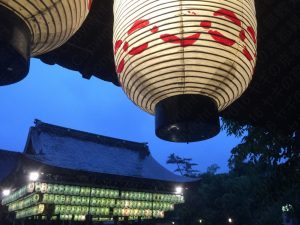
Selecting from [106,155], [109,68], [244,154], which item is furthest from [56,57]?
[106,155]

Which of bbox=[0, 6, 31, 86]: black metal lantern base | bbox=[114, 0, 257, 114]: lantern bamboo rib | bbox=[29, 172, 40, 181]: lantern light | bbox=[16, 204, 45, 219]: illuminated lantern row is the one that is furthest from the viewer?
bbox=[16, 204, 45, 219]: illuminated lantern row

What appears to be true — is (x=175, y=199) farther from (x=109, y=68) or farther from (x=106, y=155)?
(x=109, y=68)

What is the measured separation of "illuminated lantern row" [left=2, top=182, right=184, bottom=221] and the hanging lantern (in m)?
12.1

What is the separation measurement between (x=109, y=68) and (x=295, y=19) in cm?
164

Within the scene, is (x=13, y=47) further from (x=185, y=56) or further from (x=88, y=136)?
(x=88, y=136)

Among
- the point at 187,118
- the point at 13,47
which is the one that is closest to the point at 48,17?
the point at 13,47

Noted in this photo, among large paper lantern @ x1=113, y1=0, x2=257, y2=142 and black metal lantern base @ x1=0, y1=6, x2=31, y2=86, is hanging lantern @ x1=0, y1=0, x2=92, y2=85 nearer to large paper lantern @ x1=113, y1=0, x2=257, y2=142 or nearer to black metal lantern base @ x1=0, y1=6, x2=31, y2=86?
black metal lantern base @ x1=0, y1=6, x2=31, y2=86

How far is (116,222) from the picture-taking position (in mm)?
15102

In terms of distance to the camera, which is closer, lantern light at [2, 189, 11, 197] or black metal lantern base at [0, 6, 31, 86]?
black metal lantern base at [0, 6, 31, 86]

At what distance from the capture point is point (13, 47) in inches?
43.3

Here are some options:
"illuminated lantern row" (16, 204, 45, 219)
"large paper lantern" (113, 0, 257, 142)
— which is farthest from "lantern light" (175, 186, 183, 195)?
"large paper lantern" (113, 0, 257, 142)

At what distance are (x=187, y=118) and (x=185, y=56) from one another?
0.32 metres

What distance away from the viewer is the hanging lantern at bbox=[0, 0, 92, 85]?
3.67ft

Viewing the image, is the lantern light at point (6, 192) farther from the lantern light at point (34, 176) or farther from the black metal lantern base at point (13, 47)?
the black metal lantern base at point (13, 47)
